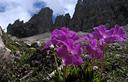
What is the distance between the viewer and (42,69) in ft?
30.7

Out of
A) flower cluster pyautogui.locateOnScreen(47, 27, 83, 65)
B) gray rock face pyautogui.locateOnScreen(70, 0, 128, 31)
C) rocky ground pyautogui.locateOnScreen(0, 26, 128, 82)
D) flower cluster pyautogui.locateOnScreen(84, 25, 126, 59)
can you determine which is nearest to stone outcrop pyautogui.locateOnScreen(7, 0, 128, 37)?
gray rock face pyautogui.locateOnScreen(70, 0, 128, 31)

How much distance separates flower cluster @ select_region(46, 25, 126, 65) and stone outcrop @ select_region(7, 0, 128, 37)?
187ft

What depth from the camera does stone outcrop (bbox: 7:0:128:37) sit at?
69688 mm

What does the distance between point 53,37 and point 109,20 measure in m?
68.4

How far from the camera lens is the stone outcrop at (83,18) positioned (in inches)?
2744

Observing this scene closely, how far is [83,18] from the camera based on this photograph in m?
86.6

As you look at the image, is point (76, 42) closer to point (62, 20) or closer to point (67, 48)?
point (67, 48)

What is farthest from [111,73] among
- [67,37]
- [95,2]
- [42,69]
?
[95,2]

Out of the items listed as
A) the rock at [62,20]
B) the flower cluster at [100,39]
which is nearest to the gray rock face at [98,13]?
the rock at [62,20]

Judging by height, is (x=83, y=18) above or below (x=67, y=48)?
below

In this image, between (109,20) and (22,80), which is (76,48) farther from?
(109,20)

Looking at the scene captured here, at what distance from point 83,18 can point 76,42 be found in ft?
266

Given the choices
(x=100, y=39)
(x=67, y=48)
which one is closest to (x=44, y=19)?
(x=100, y=39)

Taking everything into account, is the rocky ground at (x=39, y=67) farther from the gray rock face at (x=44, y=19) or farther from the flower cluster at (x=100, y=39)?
the gray rock face at (x=44, y=19)
